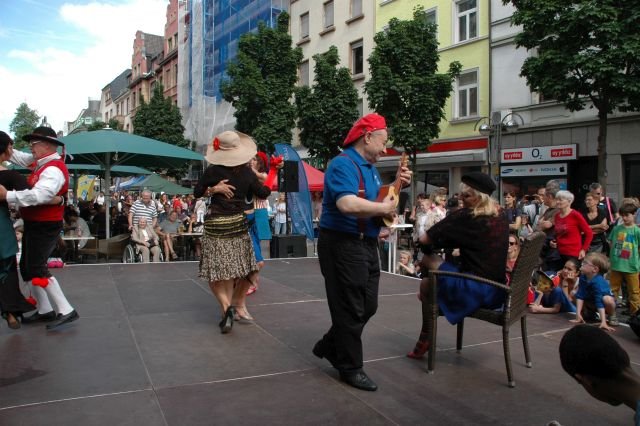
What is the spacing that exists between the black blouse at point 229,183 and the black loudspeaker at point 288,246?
21.9 feet

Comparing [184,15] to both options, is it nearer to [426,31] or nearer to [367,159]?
[426,31]

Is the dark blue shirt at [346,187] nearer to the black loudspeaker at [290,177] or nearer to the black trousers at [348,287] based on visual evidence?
the black trousers at [348,287]

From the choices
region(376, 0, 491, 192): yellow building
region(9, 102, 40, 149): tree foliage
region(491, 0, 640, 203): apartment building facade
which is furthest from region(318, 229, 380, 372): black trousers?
region(9, 102, 40, 149): tree foliage

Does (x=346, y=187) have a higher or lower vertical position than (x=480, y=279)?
higher

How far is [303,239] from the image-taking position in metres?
12.3

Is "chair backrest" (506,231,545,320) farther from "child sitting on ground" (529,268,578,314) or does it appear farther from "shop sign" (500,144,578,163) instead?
"shop sign" (500,144,578,163)

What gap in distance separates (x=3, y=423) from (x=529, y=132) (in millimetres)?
19882

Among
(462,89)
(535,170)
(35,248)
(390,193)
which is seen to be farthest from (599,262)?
(462,89)

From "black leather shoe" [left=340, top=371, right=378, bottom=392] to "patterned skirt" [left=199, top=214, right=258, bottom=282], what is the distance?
72.7 inches

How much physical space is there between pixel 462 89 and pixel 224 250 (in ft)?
64.8

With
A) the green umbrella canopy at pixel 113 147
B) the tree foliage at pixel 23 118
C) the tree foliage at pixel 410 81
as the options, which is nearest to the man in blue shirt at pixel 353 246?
the green umbrella canopy at pixel 113 147

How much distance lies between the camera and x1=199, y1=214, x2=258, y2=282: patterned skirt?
5.17 m

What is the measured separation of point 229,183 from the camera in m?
5.21

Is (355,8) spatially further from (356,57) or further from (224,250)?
(224,250)
